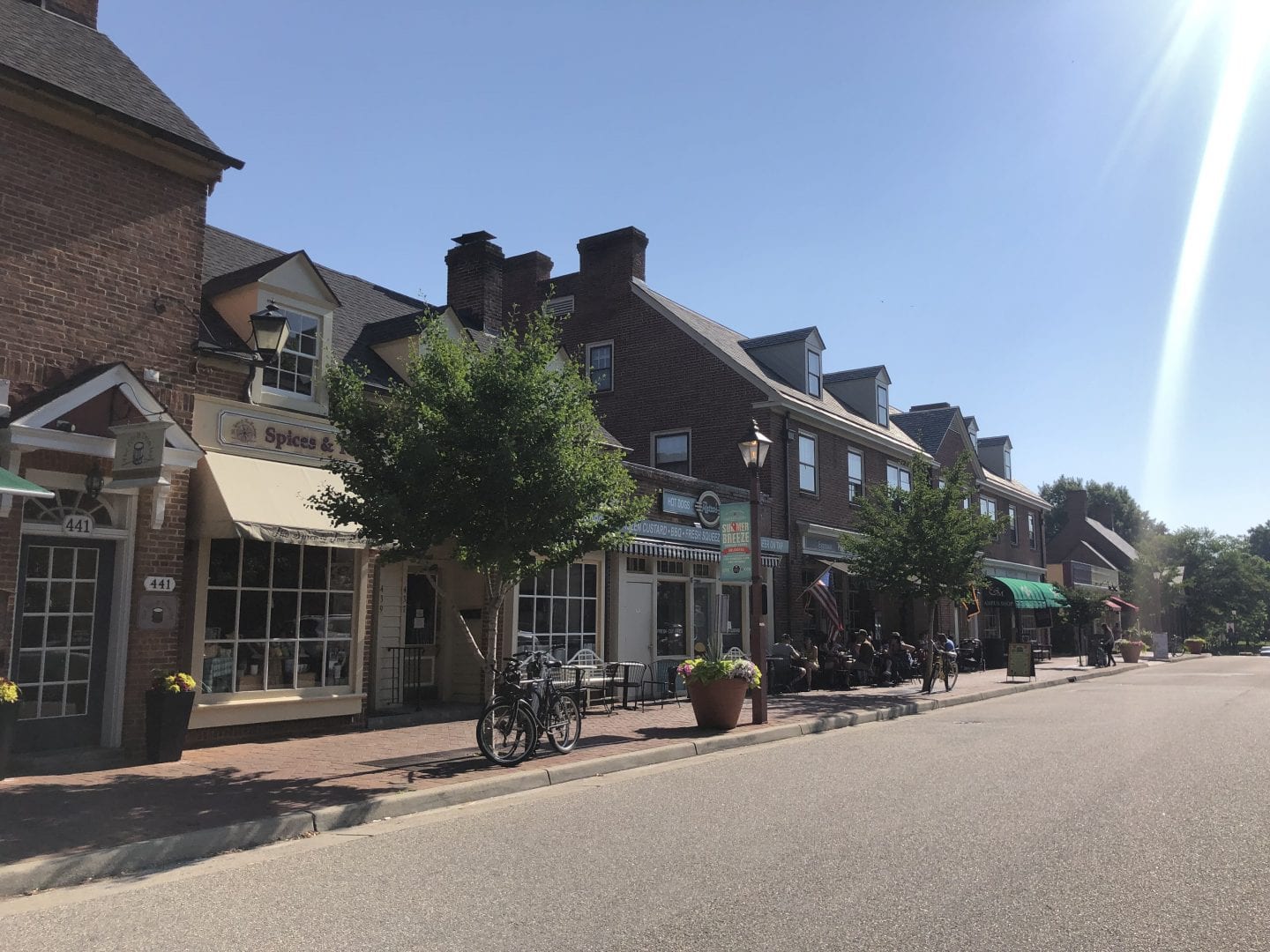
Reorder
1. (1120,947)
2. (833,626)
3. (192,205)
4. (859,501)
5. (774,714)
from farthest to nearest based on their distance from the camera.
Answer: (859,501), (833,626), (774,714), (192,205), (1120,947)

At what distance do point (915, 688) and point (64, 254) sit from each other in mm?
19582

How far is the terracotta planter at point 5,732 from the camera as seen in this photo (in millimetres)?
8820

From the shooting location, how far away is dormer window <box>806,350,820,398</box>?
88.0 ft

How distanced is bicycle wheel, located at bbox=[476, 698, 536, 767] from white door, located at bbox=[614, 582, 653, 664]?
7543 mm

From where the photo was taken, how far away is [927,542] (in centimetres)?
2152

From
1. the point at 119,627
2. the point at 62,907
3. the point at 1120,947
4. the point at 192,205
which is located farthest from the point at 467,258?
the point at 1120,947

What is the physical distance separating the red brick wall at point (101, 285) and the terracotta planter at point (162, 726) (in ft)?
0.85

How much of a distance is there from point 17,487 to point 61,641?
247cm

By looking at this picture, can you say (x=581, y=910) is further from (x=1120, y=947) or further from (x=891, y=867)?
(x=1120, y=947)

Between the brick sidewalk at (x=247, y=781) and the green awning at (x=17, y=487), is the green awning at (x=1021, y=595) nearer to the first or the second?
the brick sidewalk at (x=247, y=781)

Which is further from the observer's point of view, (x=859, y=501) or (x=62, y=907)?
(x=859, y=501)

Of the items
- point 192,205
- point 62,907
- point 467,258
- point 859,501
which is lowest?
point 62,907

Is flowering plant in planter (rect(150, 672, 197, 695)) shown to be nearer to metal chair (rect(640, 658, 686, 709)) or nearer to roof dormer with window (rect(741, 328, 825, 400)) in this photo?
metal chair (rect(640, 658, 686, 709))

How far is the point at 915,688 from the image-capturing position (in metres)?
23.0
